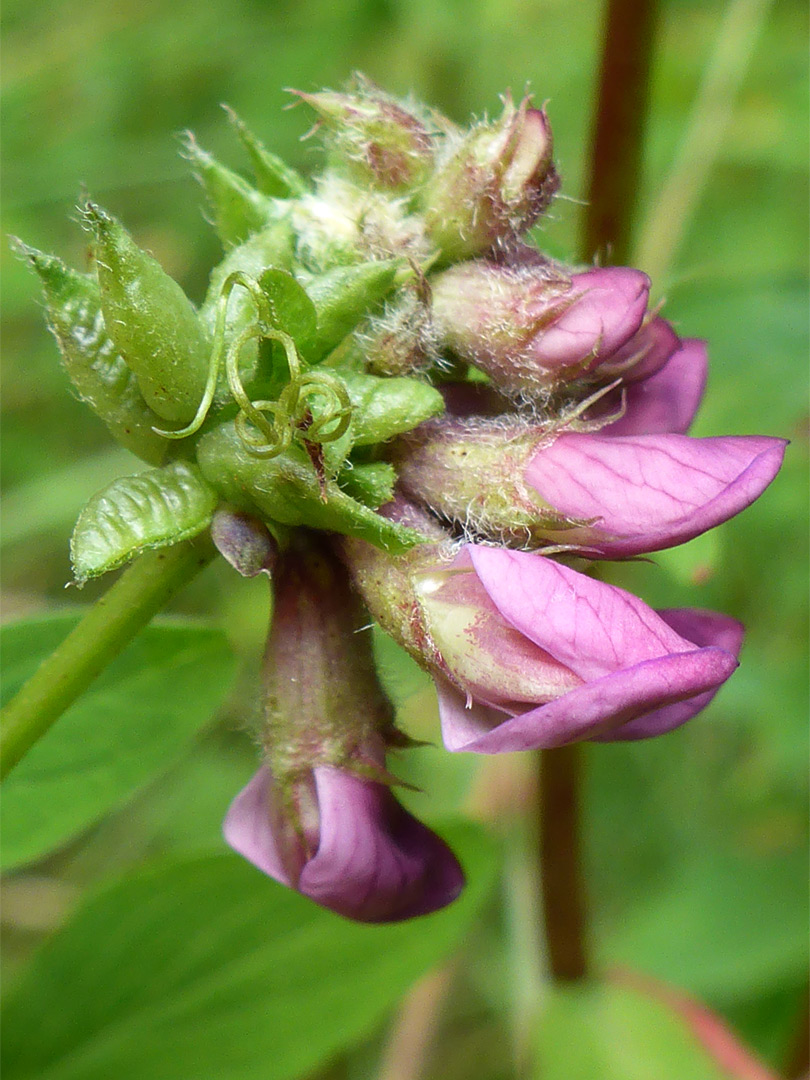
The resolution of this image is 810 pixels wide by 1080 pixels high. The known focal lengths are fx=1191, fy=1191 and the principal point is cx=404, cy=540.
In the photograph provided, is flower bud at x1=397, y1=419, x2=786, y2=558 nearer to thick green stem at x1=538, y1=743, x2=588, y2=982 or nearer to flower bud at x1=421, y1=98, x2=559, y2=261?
flower bud at x1=421, y1=98, x2=559, y2=261

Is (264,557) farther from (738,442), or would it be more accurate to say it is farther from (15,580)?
(15,580)

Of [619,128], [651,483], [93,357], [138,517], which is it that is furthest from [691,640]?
[619,128]

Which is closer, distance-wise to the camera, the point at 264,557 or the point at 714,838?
the point at 264,557

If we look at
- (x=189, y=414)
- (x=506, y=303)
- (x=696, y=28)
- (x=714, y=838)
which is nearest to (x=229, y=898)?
(x=189, y=414)

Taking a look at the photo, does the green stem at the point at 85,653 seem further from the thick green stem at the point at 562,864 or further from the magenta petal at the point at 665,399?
the thick green stem at the point at 562,864

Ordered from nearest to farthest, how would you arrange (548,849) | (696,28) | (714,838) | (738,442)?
(738,442), (548,849), (714,838), (696,28)

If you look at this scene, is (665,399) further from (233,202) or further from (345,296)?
(233,202)

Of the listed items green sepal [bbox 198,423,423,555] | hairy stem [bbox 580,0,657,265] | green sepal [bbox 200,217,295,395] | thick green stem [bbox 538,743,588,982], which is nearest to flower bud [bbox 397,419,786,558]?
green sepal [bbox 198,423,423,555]

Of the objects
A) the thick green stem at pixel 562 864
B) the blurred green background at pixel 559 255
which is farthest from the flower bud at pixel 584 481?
the thick green stem at pixel 562 864

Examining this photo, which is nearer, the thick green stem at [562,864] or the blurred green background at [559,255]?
the thick green stem at [562,864]
